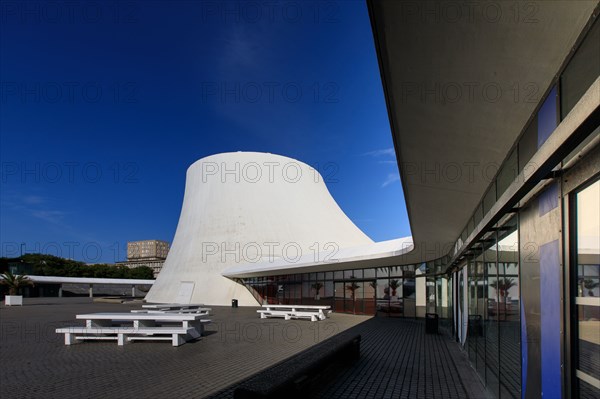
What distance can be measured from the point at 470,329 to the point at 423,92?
5.74 metres

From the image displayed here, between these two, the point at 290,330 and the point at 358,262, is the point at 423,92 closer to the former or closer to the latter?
the point at 290,330

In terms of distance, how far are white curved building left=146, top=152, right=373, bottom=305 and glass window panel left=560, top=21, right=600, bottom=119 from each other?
2513 centimetres

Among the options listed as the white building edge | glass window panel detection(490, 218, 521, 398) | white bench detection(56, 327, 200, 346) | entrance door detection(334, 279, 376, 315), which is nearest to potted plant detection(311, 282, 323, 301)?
entrance door detection(334, 279, 376, 315)

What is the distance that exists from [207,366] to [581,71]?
7006 mm

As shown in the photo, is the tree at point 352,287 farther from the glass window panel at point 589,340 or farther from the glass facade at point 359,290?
the glass window panel at point 589,340

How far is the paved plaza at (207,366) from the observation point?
582cm

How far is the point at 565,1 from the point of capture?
6.35 feet

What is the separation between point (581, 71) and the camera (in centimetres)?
209

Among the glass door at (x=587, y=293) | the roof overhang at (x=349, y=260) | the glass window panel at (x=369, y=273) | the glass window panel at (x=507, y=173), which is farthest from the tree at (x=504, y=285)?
the glass window panel at (x=369, y=273)

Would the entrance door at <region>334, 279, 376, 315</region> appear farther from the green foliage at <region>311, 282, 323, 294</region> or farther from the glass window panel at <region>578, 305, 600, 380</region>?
the glass window panel at <region>578, 305, 600, 380</region>

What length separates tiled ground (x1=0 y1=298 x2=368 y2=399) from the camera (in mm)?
5793

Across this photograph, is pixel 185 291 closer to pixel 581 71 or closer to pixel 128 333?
pixel 128 333

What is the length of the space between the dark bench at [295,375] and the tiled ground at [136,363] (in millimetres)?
1155

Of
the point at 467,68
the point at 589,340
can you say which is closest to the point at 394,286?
the point at 467,68
